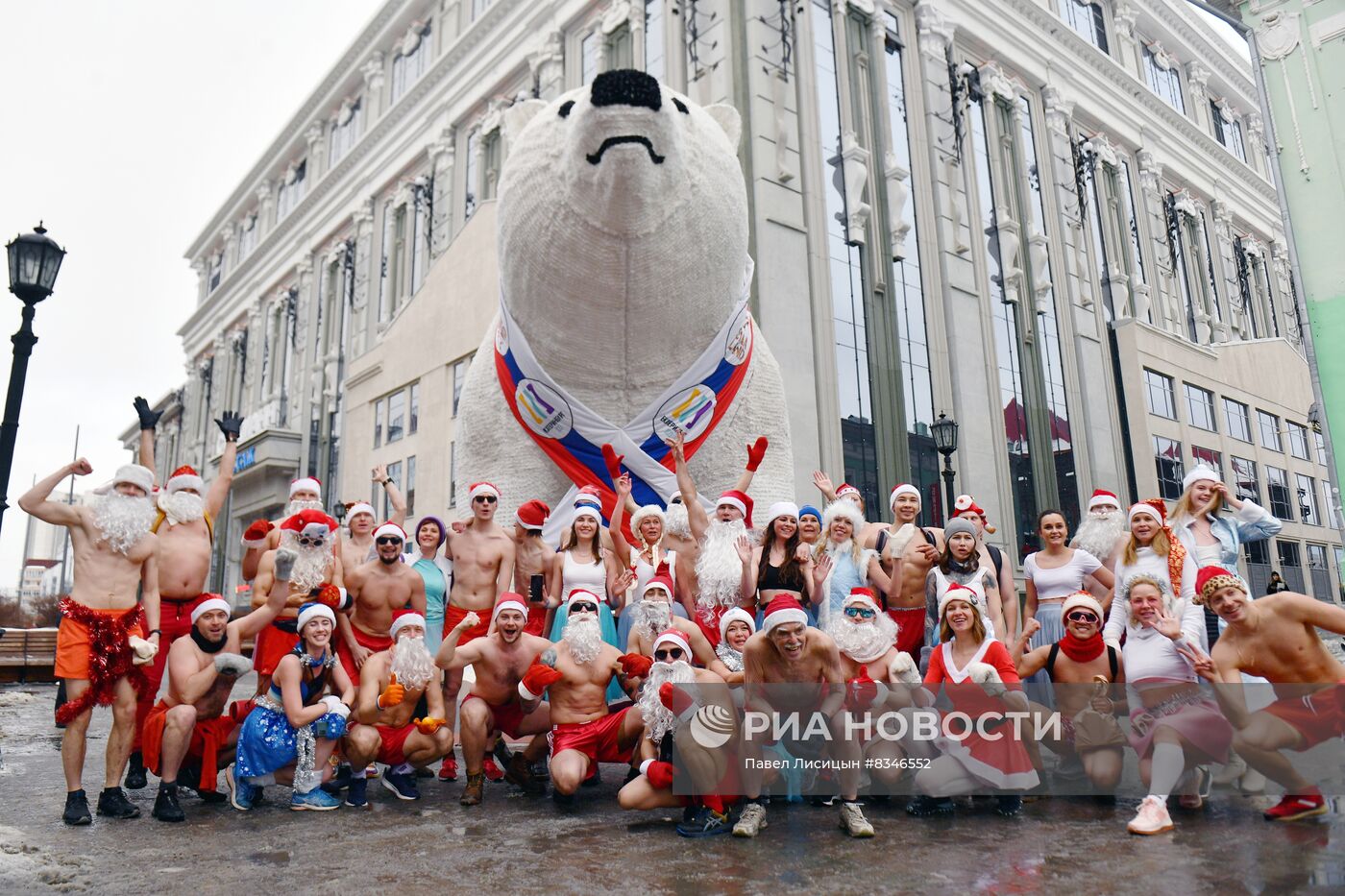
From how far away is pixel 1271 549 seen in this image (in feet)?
81.9

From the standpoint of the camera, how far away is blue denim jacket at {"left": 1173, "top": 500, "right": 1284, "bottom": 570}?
14.8ft

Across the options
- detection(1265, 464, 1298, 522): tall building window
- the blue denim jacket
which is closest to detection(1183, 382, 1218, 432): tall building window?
detection(1265, 464, 1298, 522): tall building window

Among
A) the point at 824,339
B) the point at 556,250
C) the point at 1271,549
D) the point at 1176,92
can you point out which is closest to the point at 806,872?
the point at 556,250

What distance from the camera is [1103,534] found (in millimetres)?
5066

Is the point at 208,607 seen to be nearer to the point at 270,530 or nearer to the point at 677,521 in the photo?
the point at 270,530

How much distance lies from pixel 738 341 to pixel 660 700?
210cm

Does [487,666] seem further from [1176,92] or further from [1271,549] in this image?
[1176,92]

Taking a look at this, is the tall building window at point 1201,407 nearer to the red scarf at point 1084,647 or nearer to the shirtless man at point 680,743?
the red scarf at point 1084,647

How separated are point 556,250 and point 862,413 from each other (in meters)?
12.5

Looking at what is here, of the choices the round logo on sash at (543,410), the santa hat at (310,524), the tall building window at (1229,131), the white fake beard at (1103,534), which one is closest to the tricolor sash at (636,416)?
the round logo on sash at (543,410)

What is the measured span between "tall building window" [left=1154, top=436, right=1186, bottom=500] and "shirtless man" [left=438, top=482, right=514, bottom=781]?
21882 mm

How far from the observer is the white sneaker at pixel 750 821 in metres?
3.29

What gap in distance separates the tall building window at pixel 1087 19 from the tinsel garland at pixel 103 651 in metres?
26.7

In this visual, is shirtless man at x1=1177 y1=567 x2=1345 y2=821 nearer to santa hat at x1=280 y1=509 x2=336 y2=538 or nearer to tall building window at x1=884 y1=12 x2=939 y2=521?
santa hat at x1=280 y1=509 x2=336 y2=538
